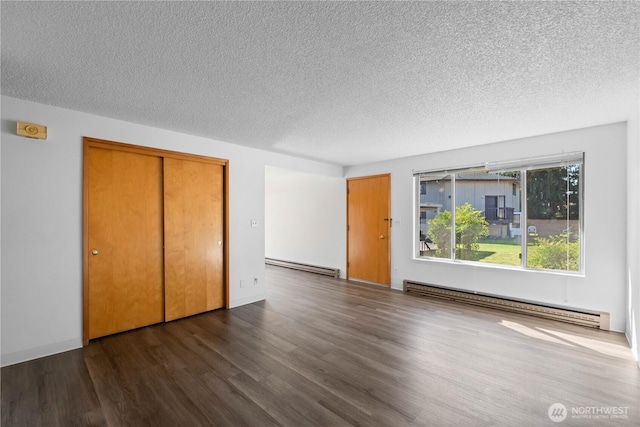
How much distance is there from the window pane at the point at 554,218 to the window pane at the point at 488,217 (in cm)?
18

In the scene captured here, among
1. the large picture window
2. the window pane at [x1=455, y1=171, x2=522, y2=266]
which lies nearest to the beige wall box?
the large picture window

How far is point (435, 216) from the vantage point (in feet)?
16.7

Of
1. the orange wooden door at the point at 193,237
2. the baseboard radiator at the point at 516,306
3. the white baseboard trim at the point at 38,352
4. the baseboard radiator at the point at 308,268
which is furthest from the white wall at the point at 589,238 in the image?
the white baseboard trim at the point at 38,352

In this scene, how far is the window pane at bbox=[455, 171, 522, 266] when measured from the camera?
425cm

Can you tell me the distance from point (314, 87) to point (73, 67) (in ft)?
6.03

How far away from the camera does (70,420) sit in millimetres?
1903

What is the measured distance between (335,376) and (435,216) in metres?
3.59

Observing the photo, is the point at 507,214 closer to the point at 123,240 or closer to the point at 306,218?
the point at 306,218

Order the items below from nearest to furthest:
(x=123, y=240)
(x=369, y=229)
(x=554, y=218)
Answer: (x=123, y=240)
(x=554, y=218)
(x=369, y=229)

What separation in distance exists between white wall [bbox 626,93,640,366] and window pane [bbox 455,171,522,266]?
1.18 m

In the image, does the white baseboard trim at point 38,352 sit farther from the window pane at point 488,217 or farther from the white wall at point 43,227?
the window pane at point 488,217

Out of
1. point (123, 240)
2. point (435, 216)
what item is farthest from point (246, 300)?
point (435, 216)

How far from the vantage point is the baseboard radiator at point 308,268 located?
640 centimetres

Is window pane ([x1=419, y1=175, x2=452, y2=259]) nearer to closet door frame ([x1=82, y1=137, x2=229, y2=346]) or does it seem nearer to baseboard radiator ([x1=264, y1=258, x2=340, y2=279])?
baseboard radiator ([x1=264, y1=258, x2=340, y2=279])
